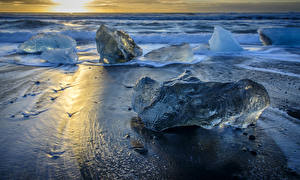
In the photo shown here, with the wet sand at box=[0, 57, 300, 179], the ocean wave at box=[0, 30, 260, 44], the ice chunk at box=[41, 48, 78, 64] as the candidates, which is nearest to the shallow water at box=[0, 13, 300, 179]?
the wet sand at box=[0, 57, 300, 179]

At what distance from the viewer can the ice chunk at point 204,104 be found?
1.27m

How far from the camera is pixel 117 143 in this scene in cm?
129

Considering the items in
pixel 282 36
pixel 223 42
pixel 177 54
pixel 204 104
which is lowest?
pixel 204 104

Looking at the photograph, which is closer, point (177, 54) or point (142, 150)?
point (142, 150)

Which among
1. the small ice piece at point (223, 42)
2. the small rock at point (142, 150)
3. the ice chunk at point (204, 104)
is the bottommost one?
the small rock at point (142, 150)

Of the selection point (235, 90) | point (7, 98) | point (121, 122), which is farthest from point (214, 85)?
point (7, 98)

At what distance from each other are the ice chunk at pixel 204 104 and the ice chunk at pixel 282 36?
455 cm

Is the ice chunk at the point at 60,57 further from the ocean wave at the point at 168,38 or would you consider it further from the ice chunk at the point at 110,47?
the ocean wave at the point at 168,38

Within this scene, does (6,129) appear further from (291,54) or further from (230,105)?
(291,54)

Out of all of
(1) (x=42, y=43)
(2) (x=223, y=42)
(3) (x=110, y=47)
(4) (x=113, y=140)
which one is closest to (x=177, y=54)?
(3) (x=110, y=47)

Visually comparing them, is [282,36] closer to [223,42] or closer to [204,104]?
[223,42]

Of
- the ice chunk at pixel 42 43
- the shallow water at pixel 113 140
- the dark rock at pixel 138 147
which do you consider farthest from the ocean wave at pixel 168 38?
the dark rock at pixel 138 147

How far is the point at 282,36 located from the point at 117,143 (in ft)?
17.7

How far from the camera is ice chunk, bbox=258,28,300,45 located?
4781mm
